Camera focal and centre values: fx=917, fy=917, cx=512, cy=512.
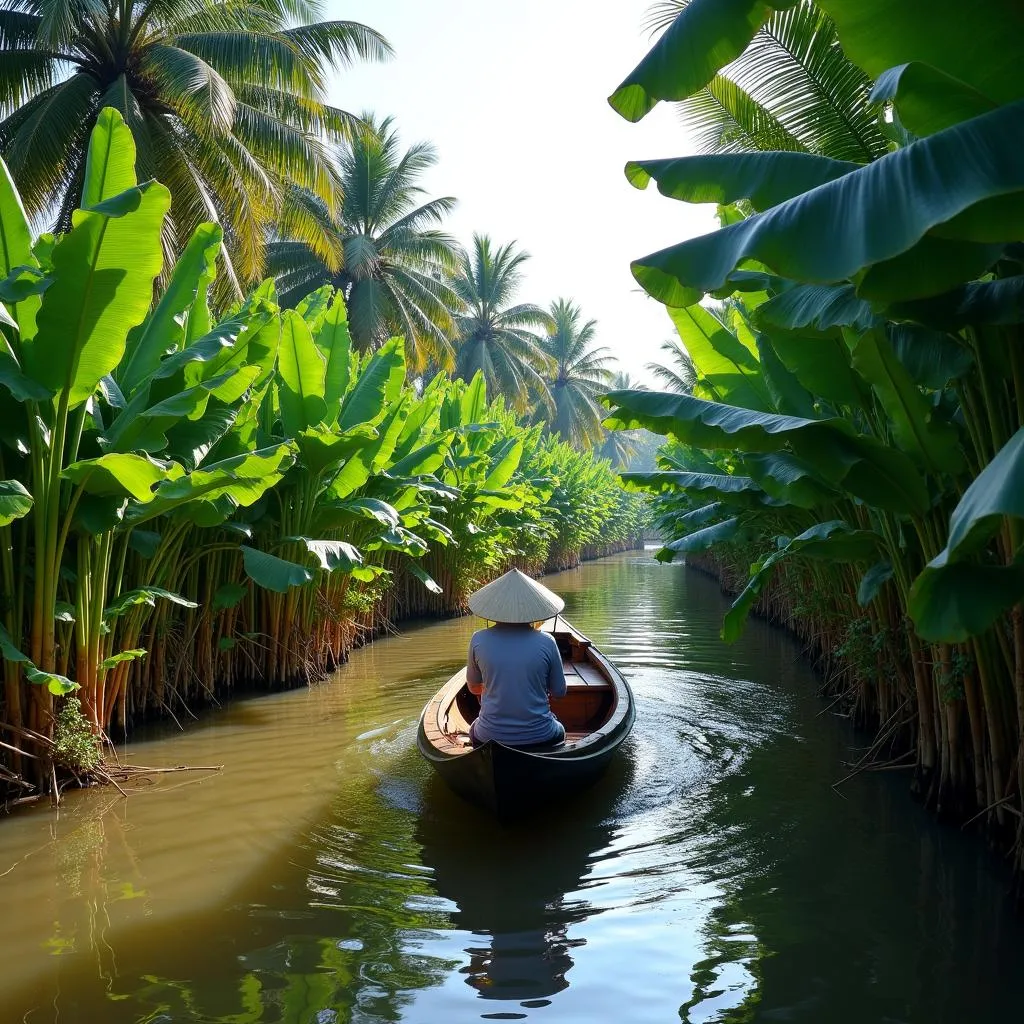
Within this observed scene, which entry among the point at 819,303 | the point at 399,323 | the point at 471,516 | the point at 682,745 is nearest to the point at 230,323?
the point at 819,303

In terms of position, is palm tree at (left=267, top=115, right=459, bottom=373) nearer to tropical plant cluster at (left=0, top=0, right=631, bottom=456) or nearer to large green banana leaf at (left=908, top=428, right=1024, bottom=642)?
tropical plant cluster at (left=0, top=0, right=631, bottom=456)

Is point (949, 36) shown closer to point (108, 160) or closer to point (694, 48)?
point (694, 48)

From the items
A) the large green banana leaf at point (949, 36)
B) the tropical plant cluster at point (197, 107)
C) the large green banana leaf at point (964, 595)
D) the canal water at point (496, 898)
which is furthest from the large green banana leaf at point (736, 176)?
the tropical plant cluster at point (197, 107)

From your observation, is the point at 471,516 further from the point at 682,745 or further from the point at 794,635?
the point at 682,745

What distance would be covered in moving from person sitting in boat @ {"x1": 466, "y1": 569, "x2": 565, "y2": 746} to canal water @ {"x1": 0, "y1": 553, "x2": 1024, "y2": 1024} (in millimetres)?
621

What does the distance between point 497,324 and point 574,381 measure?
39.0 feet

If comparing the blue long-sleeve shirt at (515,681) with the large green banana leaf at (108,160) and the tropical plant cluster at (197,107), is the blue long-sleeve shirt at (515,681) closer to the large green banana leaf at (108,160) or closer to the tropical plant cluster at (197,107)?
the large green banana leaf at (108,160)

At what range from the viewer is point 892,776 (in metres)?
7.32

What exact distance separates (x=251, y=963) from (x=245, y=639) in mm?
6801

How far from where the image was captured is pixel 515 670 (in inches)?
249

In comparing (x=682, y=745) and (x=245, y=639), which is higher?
(x=245, y=639)

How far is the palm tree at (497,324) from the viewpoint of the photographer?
43.5m

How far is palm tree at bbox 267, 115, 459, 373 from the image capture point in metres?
30.9

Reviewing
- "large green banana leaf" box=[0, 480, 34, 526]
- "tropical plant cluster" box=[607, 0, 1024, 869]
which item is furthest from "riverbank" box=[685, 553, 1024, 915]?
"large green banana leaf" box=[0, 480, 34, 526]
